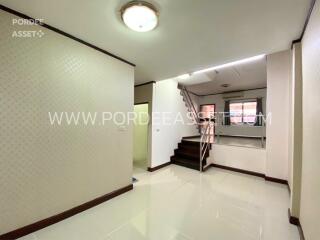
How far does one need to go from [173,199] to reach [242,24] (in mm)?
2800

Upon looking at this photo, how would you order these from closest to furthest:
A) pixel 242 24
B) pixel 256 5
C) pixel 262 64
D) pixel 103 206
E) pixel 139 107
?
pixel 256 5, pixel 242 24, pixel 103 206, pixel 262 64, pixel 139 107

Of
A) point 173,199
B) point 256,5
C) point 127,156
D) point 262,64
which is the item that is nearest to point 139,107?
point 127,156

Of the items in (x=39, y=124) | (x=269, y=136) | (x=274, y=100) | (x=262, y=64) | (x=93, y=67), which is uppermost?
(x=262, y=64)

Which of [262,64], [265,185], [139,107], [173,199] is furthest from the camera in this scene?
[139,107]

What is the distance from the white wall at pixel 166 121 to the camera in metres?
4.23

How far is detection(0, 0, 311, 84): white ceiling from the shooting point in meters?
1.50

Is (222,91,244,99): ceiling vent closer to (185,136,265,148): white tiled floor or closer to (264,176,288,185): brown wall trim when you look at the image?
(185,136,265,148): white tiled floor

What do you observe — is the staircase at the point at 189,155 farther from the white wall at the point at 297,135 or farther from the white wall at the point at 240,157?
the white wall at the point at 297,135

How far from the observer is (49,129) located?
1905 mm

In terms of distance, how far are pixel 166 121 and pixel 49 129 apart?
3196 millimetres

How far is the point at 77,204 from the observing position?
7.05 ft

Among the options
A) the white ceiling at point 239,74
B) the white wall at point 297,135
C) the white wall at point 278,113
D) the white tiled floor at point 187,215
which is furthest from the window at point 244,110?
the white wall at point 297,135

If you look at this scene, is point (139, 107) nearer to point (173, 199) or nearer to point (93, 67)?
point (93, 67)

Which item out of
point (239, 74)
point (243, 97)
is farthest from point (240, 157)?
point (243, 97)
